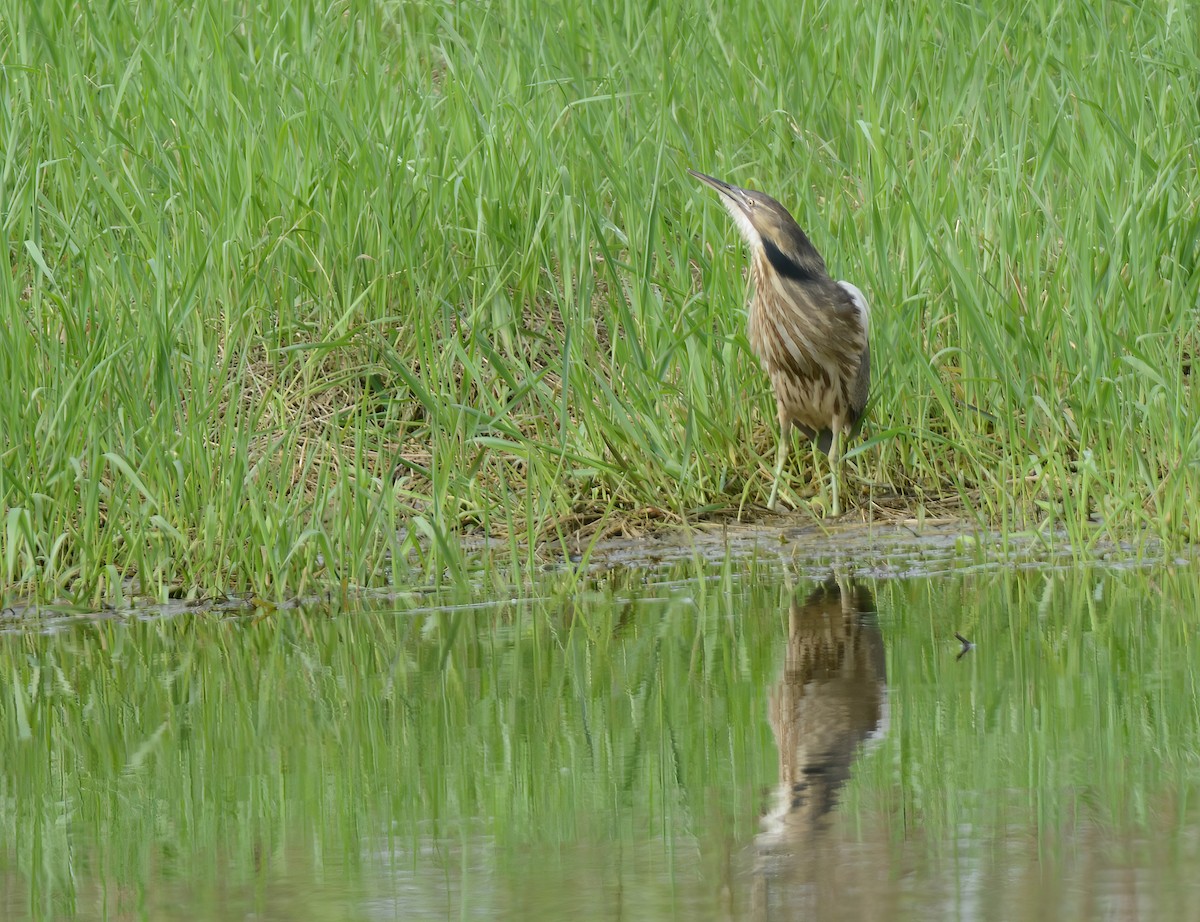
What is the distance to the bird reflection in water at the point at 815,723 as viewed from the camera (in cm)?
283

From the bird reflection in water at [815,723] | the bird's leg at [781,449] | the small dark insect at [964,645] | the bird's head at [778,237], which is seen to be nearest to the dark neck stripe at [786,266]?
the bird's head at [778,237]

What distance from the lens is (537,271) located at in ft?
24.3

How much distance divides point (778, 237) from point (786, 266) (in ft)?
0.35

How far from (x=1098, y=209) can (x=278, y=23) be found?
349 cm

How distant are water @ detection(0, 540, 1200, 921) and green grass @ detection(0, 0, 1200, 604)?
59 cm

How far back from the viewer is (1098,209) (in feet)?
22.3

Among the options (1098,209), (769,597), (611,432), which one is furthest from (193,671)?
(1098,209)

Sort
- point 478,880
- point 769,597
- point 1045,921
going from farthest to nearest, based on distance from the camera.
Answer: point 769,597
point 478,880
point 1045,921

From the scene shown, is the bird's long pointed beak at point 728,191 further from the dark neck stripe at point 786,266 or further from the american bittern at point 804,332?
the dark neck stripe at point 786,266

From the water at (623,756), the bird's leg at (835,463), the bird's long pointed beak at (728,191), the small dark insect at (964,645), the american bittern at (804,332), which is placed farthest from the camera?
the bird's long pointed beak at (728,191)

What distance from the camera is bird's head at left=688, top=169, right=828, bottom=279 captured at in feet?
22.5

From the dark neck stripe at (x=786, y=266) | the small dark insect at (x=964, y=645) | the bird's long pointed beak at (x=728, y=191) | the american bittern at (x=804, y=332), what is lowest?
the small dark insect at (x=964, y=645)

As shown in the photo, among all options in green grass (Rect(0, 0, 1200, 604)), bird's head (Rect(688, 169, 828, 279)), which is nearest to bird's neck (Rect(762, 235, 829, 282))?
bird's head (Rect(688, 169, 828, 279))

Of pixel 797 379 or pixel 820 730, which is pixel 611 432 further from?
pixel 820 730
